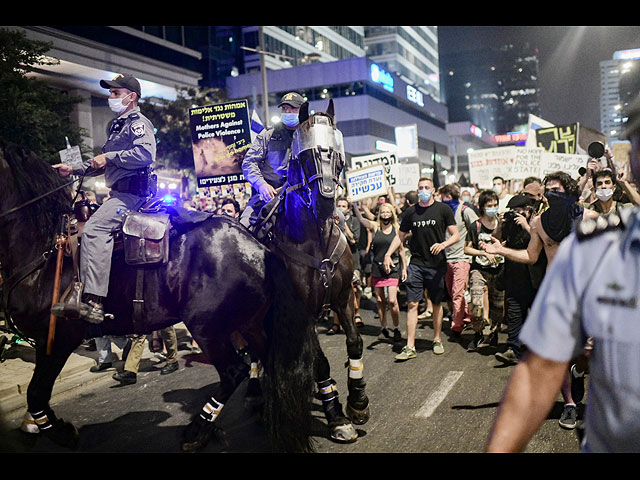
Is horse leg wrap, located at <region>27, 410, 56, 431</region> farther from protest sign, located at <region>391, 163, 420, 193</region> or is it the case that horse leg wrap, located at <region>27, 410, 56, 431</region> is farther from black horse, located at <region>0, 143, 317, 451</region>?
protest sign, located at <region>391, 163, 420, 193</region>

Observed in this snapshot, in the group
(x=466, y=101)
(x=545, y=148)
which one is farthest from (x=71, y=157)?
(x=466, y=101)

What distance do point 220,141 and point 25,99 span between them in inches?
163

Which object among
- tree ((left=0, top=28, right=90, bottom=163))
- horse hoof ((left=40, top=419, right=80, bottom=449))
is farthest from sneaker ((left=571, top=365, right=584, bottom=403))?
tree ((left=0, top=28, right=90, bottom=163))

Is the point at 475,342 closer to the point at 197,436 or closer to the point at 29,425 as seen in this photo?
the point at 197,436

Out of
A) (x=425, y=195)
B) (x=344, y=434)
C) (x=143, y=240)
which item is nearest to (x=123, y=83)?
(x=143, y=240)

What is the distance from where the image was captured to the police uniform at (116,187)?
443 cm

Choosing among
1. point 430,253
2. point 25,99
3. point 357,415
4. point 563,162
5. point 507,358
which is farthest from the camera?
point 563,162

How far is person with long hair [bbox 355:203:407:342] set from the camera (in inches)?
356

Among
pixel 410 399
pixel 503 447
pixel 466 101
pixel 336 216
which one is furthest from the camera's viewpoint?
pixel 466 101

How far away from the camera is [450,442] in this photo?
4.70 m

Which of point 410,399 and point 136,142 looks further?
point 410,399

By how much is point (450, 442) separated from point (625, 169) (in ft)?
16.8

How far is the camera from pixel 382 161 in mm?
14531
